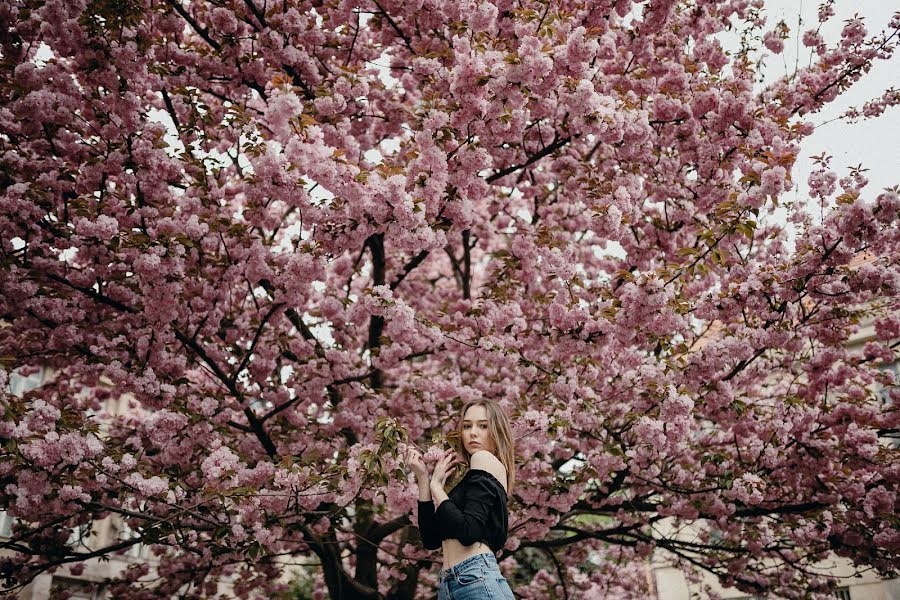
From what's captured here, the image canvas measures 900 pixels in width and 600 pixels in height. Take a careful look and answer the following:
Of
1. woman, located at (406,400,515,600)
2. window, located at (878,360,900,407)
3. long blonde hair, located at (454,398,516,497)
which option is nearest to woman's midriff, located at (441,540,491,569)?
woman, located at (406,400,515,600)

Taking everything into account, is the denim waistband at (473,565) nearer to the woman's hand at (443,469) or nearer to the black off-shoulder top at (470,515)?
the black off-shoulder top at (470,515)

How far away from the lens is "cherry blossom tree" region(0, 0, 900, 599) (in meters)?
5.21

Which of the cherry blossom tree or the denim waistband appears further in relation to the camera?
the cherry blossom tree

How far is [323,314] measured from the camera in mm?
8047

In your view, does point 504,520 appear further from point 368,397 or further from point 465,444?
point 368,397

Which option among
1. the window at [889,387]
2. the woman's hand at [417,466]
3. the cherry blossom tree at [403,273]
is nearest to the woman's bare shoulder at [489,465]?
the woman's hand at [417,466]

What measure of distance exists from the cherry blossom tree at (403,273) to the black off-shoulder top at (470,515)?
1072 mm

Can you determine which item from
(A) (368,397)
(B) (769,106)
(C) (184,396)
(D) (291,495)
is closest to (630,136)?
(B) (769,106)

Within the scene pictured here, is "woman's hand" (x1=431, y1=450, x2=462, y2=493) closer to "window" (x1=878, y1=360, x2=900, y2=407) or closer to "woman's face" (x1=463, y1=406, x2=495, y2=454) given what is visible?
"woman's face" (x1=463, y1=406, x2=495, y2=454)

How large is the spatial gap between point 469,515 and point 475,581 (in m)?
0.27

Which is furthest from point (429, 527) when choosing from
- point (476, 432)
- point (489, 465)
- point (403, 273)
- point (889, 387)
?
point (889, 387)

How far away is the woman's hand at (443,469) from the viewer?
3.10 m

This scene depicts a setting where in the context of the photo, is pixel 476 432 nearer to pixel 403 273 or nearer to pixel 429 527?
pixel 429 527

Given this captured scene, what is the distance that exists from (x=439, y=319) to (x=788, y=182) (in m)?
4.02
